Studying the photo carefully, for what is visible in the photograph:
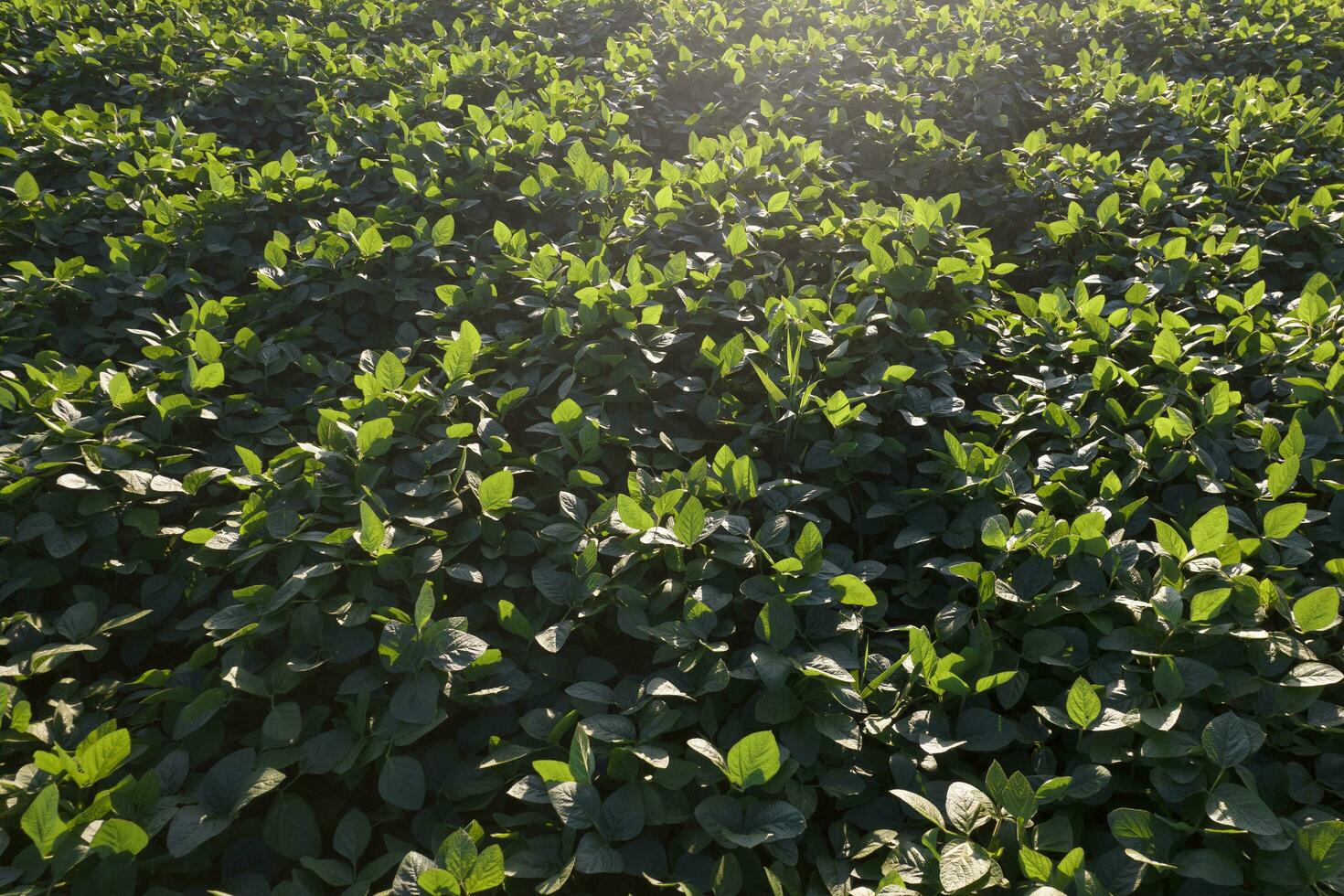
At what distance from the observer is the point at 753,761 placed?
4.95ft

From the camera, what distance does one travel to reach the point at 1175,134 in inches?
167

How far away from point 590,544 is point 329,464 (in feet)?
2.30

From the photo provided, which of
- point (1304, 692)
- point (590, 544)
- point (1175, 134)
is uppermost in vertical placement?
point (1175, 134)

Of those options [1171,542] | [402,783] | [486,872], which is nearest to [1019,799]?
[1171,542]

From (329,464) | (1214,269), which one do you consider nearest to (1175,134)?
(1214,269)

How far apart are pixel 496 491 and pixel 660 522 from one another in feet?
1.30

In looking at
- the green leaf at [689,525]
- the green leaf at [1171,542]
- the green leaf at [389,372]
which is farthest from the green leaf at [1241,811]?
the green leaf at [389,372]

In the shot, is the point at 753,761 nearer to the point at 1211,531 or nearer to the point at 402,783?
the point at 402,783

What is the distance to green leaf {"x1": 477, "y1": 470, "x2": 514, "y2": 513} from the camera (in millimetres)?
2018

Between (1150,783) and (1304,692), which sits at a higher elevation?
(1304,692)

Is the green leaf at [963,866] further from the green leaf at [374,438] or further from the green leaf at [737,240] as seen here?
the green leaf at [737,240]

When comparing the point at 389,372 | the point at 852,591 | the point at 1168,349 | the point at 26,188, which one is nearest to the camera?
the point at 852,591

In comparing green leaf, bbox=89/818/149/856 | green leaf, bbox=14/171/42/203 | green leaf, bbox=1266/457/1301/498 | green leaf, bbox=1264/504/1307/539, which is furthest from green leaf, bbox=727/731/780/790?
green leaf, bbox=14/171/42/203

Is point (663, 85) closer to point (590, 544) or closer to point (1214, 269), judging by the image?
point (1214, 269)
